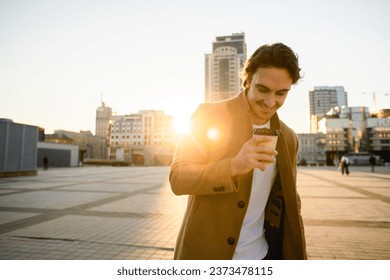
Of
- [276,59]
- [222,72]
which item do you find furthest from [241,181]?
[222,72]

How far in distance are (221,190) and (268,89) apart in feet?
2.27

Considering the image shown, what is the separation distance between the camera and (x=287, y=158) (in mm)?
1697

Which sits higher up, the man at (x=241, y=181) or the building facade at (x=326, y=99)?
the building facade at (x=326, y=99)

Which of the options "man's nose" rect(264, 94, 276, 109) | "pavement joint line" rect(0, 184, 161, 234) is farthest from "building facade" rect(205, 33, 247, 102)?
"man's nose" rect(264, 94, 276, 109)

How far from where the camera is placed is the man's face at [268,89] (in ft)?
5.33

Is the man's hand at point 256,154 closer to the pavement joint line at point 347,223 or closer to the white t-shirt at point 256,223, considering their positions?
the white t-shirt at point 256,223

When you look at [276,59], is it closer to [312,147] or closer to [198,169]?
[198,169]

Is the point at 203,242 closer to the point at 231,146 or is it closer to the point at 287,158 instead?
the point at 231,146

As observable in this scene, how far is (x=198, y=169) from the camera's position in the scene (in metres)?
1.39

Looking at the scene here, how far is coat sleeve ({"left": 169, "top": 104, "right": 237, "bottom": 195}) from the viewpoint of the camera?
1.35 m

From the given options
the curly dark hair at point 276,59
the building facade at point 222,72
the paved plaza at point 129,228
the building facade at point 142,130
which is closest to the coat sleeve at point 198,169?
the curly dark hair at point 276,59

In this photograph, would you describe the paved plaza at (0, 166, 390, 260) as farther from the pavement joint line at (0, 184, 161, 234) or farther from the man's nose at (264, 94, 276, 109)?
the man's nose at (264, 94, 276, 109)
